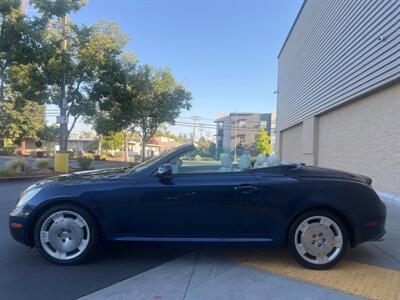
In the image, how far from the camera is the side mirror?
416 cm

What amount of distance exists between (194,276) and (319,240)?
142 cm

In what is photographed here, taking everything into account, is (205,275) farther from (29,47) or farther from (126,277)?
(29,47)

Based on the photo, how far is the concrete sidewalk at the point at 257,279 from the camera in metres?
3.48

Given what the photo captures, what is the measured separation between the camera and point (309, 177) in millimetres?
4293

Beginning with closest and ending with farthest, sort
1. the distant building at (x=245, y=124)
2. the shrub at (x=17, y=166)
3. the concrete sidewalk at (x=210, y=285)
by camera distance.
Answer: the concrete sidewalk at (x=210, y=285) < the shrub at (x=17, y=166) < the distant building at (x=245, y=124)

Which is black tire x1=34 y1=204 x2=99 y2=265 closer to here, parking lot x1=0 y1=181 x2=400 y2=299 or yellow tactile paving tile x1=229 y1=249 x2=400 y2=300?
parking lot x1=0 y1=181 x2=400 y2=299

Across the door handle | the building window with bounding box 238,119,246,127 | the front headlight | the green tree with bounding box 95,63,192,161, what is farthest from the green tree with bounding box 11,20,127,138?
the building window with bounding box 238,119,246,127

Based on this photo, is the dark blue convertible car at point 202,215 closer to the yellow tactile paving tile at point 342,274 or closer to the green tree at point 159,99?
the yellow tactile paving tile at point 342,274

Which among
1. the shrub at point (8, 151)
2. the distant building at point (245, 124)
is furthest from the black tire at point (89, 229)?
the distant building at point (245, 124)

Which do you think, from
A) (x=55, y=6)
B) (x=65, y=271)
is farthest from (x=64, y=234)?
(x=55, y=6)

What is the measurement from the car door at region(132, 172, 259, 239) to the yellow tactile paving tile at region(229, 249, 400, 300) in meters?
0.49

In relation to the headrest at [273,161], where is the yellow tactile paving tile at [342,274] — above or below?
below

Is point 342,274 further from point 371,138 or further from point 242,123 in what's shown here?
point 242,123

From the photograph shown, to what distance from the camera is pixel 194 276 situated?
3.92 m
